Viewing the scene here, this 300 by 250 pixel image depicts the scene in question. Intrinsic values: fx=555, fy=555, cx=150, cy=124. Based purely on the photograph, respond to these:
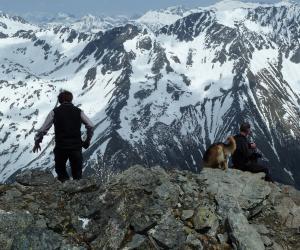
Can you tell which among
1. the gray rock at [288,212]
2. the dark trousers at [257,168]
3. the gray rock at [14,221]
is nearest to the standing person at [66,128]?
the gray rock at [14,221]

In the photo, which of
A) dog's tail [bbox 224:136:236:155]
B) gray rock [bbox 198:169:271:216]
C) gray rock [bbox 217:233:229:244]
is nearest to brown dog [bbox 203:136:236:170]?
dog's tail [bbox 224:136:236:155]

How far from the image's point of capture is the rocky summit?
1805 cm

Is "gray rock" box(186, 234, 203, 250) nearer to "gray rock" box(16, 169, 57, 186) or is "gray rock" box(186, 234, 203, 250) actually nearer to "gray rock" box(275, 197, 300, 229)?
"gray rock" box(275, 197, 300, 229)

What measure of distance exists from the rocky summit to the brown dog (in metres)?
2.57

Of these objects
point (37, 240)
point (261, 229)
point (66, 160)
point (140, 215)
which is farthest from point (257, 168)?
point (37, 240)

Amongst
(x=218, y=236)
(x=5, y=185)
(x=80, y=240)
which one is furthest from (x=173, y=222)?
(x=5, y=185)

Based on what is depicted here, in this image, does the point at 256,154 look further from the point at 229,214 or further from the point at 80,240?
the point at 80,240

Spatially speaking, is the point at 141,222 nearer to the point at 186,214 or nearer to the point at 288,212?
the point at 186,214

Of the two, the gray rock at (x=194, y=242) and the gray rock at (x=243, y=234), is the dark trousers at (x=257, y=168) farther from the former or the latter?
the gray rock at (x=194, y=242)

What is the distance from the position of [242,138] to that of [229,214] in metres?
7.07

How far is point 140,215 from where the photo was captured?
62.1 feet

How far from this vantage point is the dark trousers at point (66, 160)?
21.6 m

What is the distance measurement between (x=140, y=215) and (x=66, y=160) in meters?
4.42

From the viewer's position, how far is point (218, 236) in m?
19.2
